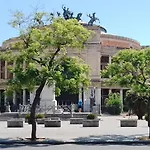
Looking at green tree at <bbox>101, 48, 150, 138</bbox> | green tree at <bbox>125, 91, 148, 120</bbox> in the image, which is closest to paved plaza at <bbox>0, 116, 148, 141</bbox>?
green tree at <bbox>125, 91, 148, 120</bbox>

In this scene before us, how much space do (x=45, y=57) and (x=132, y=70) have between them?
4.85 meters

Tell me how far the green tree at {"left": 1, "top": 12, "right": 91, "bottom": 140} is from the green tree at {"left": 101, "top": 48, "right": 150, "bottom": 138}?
1.96 metres

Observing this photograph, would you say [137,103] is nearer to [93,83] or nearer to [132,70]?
[132,70]

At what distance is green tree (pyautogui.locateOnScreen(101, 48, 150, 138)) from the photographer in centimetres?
2177

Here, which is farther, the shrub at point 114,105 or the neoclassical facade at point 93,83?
the neoclassical facade at point 93,83

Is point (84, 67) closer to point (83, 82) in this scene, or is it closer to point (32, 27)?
point (83, 82)

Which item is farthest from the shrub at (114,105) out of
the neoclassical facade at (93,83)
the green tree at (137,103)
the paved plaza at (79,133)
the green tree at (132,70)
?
the green tree at (132,70)

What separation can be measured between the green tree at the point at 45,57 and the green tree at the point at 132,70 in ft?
6.44

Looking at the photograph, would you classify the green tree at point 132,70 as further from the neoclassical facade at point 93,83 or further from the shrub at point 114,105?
the neoclassical facade at point 93,83

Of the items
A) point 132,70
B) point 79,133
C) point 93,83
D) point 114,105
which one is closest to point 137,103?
point 132,70

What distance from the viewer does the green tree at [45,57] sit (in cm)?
2027

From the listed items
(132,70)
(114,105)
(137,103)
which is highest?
(132,70)

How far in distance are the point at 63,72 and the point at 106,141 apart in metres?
4.12

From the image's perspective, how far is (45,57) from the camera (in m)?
21.2
